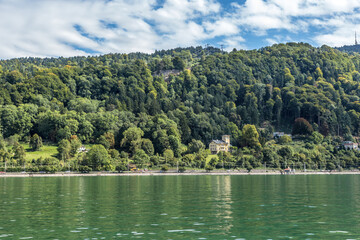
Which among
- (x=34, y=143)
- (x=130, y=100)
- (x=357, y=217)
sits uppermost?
(x=130, y=100)

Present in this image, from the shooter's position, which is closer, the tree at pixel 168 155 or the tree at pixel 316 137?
the tree at pixel 168 155

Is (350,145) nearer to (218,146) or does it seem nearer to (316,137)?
(316,137)

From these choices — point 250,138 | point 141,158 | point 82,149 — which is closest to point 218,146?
point 250,138

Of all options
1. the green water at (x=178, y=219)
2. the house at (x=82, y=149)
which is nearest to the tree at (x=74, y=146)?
the house at (x=82, y=149)

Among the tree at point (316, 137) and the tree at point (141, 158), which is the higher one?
the tree at point (316, 137)

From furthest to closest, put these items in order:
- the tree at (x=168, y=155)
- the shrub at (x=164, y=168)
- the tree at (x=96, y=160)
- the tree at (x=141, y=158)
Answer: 1. the tree at (x=168, y=155)
2. the tree at (x=141, y=158)
3. the shrub at (x=164, y=168)
4. the tree at (x=96, y=160)

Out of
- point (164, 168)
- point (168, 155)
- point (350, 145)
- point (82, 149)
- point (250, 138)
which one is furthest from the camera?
point (350, 145)

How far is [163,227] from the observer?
81.7 ft

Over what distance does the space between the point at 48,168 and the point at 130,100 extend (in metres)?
87.1

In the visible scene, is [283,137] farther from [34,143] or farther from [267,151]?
[34,143]

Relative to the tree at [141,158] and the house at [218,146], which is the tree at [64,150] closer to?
the tree at [141,158]

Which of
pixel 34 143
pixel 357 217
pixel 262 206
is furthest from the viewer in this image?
pixel 34 143

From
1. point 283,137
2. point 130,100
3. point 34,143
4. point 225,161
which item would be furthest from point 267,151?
point 34,143

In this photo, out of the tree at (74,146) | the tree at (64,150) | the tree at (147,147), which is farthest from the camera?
the tree at (147,147)
